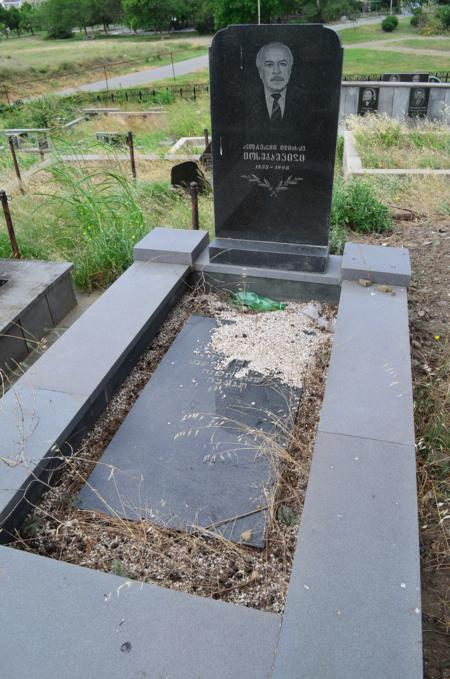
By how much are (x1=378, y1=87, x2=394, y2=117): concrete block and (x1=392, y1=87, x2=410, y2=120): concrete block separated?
76 millimetres

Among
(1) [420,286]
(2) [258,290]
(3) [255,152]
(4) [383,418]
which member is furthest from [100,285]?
(4) [383,418]

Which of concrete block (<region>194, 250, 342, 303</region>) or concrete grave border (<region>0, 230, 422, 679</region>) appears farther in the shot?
concrete block (<region>194, 250, 342, 303</region>)

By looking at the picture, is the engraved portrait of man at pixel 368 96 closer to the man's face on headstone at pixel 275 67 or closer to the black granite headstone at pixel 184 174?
the black granite headstone at pixel 184 174

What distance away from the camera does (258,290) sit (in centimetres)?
461

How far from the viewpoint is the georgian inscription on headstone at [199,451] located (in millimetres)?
2674

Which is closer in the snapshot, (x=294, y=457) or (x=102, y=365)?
(x=294, y=457)

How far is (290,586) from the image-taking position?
2010 millimetres

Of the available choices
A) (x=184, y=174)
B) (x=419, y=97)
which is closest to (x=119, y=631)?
(x=184, y=174)

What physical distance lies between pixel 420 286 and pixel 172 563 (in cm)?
353

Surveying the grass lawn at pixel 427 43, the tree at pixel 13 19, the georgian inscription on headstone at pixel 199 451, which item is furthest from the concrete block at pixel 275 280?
the tree at pixel 13 19

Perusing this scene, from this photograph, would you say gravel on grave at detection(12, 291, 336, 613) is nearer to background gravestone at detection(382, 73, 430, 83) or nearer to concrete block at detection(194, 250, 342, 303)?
concrete block at detection(194, 250, 342, 303)

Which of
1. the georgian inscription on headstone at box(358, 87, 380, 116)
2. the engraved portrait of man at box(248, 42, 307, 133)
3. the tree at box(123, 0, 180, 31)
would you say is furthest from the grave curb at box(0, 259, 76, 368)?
the tree at box(123, 0, 180, 31)

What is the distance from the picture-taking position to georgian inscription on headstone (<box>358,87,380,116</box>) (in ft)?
44.6

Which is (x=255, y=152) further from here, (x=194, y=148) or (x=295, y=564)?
(x=194, y=148)
